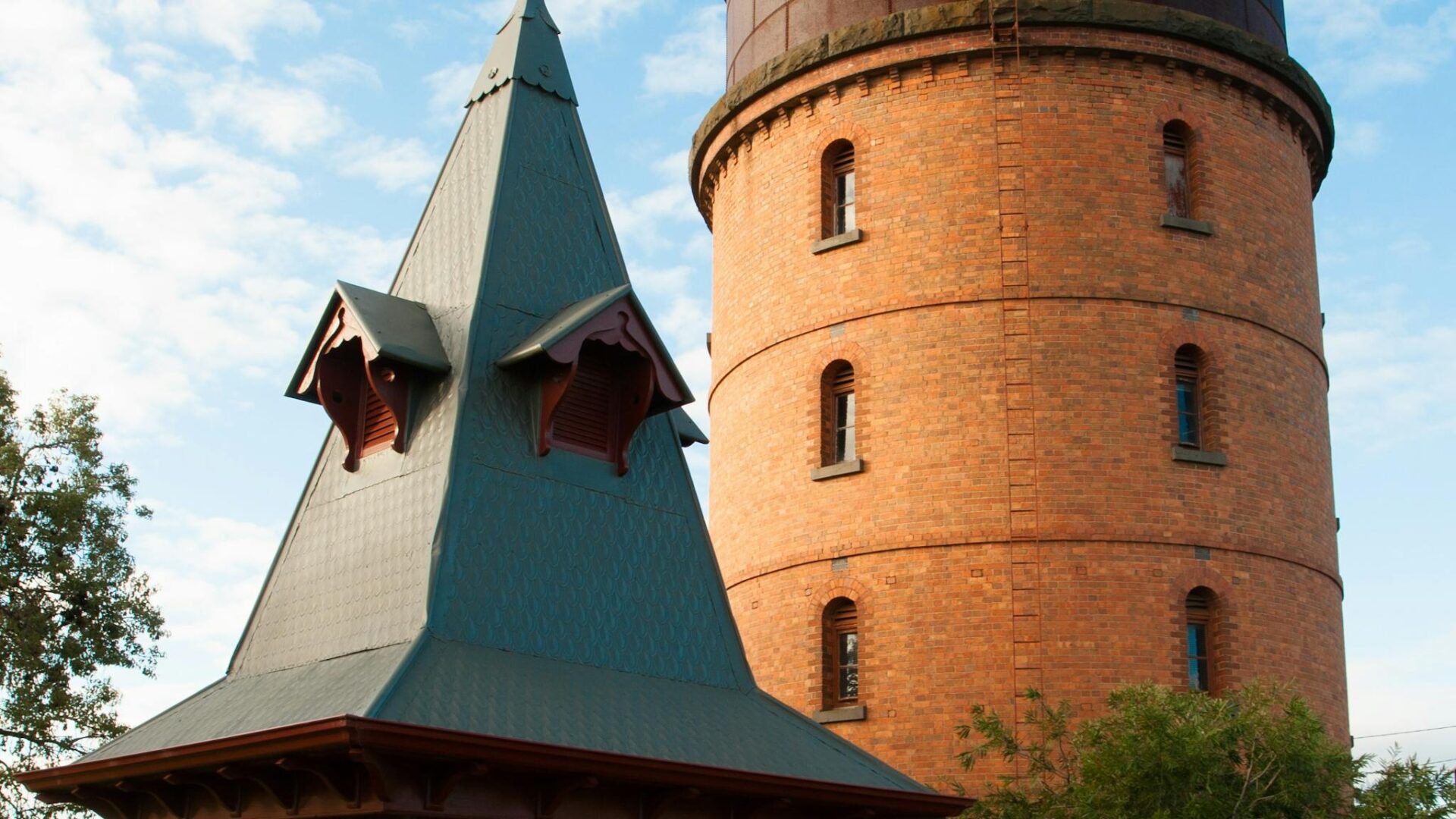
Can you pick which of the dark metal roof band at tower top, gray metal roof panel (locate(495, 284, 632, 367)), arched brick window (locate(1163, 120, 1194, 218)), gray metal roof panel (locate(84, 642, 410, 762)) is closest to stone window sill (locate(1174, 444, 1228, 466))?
arched brick window (locate(1163, 120, 1194, 218))

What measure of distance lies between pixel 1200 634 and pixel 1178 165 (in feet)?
21.9

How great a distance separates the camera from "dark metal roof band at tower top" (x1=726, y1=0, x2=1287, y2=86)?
23734mm

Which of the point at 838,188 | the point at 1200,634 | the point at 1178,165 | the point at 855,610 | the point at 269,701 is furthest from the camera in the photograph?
the point at 838,188

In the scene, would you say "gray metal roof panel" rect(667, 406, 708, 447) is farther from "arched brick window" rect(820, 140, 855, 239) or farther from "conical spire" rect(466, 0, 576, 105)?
"arched brick window" rect(820, 140, 855, 239)

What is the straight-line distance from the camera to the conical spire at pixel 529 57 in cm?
1608

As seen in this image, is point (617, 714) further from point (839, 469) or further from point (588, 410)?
point (839, 469)

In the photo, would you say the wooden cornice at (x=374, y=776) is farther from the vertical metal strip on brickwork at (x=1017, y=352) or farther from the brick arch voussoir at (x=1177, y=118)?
the brick arch voussoir at (x=1177, y=118)

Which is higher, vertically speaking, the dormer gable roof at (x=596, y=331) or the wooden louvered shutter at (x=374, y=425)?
the dormer gable roof at (x=596, y=331)

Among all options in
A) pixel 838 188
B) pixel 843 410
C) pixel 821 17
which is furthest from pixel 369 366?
pixel 821 17

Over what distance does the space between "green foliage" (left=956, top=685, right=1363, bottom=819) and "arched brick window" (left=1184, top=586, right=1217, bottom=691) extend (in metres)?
3.57

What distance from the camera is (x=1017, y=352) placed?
2194 cm

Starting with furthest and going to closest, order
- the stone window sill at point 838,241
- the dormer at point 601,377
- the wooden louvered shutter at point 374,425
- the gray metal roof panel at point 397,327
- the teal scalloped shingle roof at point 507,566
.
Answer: the stone window sill at point 838,241 → the wooden louvered shutter at point 374,425 → the dormer at point 601,377 → the gray metal roof panel at point 397,327 → the teal scalloped shingle roof at point 507,566

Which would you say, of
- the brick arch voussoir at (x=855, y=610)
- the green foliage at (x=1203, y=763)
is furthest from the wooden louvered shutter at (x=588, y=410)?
the brick arch voussoir at (x=855, y=610)

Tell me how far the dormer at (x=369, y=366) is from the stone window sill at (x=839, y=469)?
905cm
